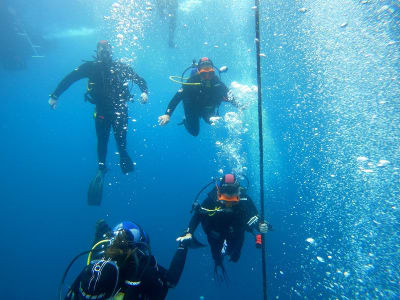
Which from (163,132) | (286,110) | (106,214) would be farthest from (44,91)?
(286,110)

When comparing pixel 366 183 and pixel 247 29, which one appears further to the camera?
pixel 247 29

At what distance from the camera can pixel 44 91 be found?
42031 millimetres

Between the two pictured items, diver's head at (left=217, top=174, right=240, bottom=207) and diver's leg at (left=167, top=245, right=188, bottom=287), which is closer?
diver's leg at (left=167, top=245, right=188, bottom=287)

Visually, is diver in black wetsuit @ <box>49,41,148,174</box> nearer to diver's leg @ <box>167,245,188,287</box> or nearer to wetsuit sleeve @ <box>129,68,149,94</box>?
wetsuit sleeve @ <box>129,68,149,94</box>

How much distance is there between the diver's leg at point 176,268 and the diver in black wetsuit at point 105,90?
4185 mm

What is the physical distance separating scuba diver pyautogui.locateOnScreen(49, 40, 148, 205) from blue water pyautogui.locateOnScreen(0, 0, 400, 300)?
842 cm

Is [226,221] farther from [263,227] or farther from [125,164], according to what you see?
[125,164]

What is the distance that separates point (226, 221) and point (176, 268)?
1332mm

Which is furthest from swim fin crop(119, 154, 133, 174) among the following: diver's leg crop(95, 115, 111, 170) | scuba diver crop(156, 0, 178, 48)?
scuba diver crop(156, 0, 178, 48)

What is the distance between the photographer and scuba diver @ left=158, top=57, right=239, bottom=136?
5797mm

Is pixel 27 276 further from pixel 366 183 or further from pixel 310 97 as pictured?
pixel 310 97

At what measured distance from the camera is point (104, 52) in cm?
638

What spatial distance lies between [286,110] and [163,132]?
2769 centimetres

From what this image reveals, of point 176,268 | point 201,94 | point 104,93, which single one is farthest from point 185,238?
point 104,93
